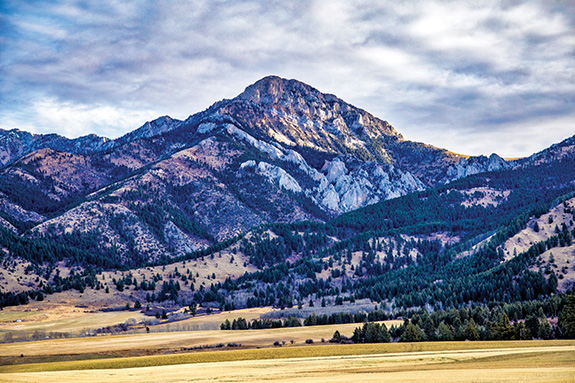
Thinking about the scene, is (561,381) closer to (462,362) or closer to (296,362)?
(462,362)

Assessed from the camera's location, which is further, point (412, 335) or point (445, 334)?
point (412, 335)

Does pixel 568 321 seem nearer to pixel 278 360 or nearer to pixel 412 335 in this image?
pixel 412 335

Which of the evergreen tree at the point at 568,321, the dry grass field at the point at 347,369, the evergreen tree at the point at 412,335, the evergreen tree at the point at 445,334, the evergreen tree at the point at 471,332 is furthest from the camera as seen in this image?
the evergreen tree at the point at 412,335

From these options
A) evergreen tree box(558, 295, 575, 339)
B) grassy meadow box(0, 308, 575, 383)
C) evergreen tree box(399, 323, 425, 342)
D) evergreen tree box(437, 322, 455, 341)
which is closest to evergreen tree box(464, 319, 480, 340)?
evergreen tree box(437, 322, 455, 341)

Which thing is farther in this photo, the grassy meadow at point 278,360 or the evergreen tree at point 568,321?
the evergreen tree at point 568,321

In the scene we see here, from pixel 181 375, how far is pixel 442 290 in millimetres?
155089

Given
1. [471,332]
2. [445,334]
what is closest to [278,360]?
[445,334]

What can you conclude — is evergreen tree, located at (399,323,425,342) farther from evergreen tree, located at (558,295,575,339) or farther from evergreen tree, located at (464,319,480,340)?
evergreen tree, located at (558,295,575,339)

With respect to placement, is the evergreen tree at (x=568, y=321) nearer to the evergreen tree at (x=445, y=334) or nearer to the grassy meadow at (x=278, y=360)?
the grassy meadow at (x=278, y=360)

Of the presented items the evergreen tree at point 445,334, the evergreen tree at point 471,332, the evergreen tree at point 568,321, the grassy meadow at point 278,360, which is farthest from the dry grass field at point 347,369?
the evergreen tree at point 568,321

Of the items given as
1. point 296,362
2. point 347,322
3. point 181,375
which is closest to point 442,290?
point 347,322

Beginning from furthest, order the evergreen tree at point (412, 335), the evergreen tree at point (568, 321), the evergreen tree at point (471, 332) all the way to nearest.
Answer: the evergreen tree at point (412, 335), the evergreen tree at point (471, 332), the evergreen tree at point (568, 321)

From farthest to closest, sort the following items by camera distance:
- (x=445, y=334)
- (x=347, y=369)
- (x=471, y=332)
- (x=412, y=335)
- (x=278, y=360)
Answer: (x=412, y=335) < (x=445, y=334) < (x=471, y=332) < (x=278, y=360) < (x=347, y=369)

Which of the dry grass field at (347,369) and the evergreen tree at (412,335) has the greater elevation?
the dry grass field at (347,369)
